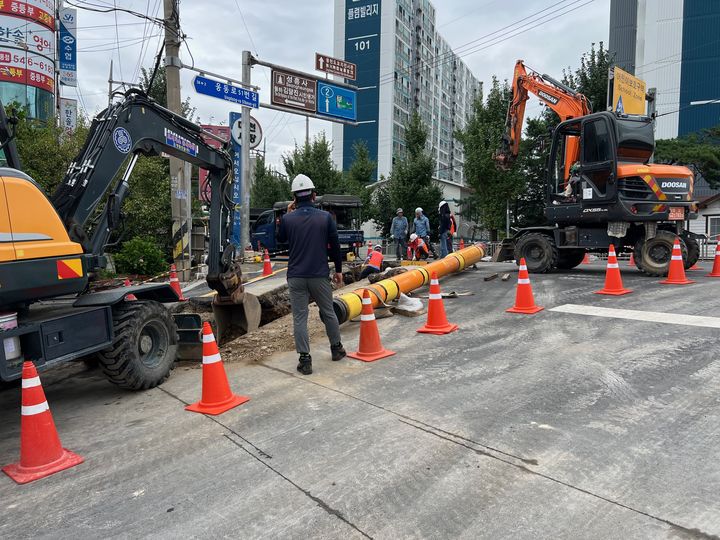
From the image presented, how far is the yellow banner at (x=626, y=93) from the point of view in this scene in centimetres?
1708

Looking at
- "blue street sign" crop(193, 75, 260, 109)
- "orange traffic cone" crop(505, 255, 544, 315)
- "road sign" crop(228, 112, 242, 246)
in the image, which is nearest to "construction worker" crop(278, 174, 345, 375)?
"orange traffic cone" crop(505, 255, 544, 315)

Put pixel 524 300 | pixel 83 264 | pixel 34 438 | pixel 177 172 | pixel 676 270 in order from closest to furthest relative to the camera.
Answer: pixel 34 438
pixel 83 264
pixel 524 300
pixel 676 270
pixel 177 172

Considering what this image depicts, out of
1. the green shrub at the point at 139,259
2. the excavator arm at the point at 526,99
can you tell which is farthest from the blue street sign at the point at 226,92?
the excavator arm at the point at 526,99

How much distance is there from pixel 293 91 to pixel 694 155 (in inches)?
803

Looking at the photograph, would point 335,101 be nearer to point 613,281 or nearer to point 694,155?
point 613,281

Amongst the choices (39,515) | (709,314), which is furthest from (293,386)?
(709,314)

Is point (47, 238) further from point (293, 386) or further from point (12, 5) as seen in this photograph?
point (12, 5)

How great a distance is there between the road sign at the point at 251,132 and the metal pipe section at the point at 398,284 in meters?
9.83

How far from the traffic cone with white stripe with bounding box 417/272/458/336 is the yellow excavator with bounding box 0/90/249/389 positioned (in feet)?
11.0

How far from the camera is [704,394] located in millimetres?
4184

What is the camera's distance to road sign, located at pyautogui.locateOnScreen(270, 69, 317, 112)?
20.8m

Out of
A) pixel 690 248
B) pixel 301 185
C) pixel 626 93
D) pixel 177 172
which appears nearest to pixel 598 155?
pixel 690 248

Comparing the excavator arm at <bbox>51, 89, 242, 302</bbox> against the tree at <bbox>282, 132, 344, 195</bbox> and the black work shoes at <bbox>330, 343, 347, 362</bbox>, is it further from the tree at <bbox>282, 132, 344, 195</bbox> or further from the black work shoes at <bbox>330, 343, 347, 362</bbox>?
the tree at <bbox>282, 132, 344, 195</bbox>

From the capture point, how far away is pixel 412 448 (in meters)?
3.54
